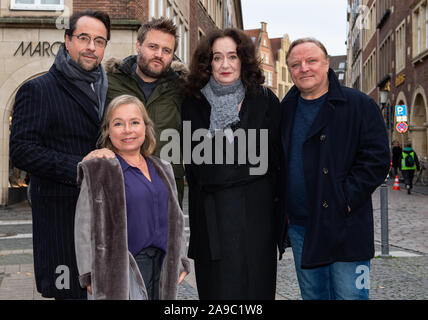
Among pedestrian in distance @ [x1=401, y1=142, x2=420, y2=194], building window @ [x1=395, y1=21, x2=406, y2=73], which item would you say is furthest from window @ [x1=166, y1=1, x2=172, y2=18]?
building window @ [x1=395, y1=21, x2=406, y2=73]

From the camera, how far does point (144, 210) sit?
2637 millimetres

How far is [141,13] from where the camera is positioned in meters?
14.5

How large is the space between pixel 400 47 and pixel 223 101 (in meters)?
27.1

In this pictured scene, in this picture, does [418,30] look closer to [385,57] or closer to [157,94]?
[385,57]

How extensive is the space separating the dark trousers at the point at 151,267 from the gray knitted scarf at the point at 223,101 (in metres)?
0.92

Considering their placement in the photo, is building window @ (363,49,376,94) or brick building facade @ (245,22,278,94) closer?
building window @ (363,49,376,94)

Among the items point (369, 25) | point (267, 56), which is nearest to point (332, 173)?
point (369, 25)

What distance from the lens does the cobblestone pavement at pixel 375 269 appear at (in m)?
4.96

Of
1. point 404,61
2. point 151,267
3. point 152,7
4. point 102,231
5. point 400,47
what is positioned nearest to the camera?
point 102,231

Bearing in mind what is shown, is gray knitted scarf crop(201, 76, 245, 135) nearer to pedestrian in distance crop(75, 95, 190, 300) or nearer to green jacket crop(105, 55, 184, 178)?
green jacket crop(105, 55, 184, 178)

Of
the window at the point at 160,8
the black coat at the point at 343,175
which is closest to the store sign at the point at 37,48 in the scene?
the window at the point at 160,8

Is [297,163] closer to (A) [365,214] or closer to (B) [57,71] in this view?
(A) [365,214]

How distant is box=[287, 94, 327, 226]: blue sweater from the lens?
314cm
